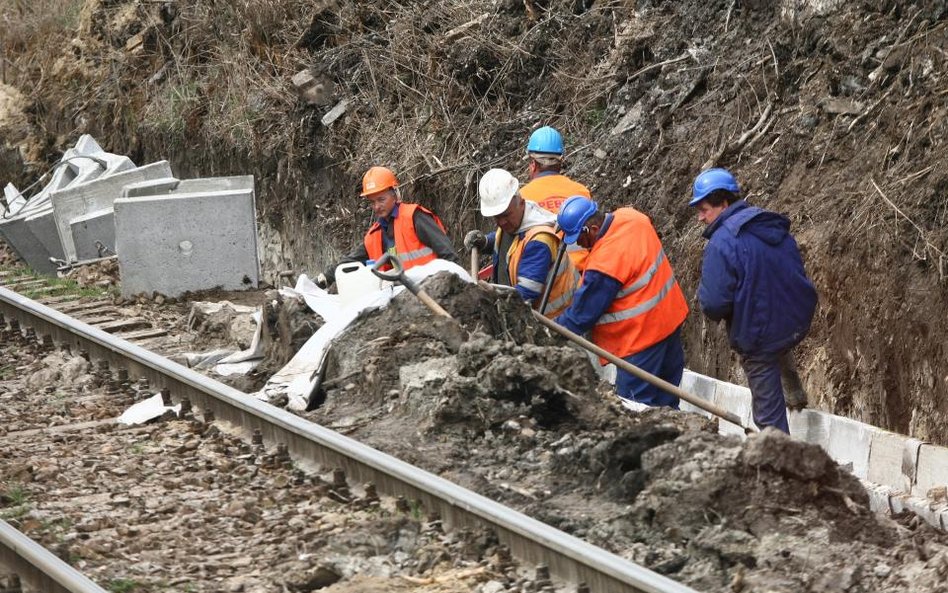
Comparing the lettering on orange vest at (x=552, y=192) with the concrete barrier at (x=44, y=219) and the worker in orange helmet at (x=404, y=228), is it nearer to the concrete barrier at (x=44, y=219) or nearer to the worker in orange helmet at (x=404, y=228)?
the worker in orange helmet at (x=404, y=228)

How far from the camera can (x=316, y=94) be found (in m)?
16.1

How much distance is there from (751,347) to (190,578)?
11.8ft

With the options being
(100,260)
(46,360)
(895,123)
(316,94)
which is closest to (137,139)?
(316,94)

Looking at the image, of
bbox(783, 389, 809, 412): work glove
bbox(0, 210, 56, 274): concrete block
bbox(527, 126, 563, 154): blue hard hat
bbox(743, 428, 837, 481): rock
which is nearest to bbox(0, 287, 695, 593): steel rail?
bbox(743, 428, 837, 481): rock

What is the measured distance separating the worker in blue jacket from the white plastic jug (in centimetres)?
227

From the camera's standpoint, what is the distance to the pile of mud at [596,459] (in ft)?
17.4

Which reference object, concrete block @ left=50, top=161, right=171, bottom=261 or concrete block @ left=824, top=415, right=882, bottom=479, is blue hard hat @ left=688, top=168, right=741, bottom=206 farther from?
concrete block @ left=50, top=161, right=171, bottom=261

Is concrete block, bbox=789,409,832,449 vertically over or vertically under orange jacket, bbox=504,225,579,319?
under

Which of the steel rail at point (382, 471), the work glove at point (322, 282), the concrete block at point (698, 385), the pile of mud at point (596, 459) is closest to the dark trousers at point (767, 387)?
the pile of mud at point (596, 459)

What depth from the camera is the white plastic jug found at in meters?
8.74

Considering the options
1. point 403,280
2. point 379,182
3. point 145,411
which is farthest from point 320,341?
point 379,182

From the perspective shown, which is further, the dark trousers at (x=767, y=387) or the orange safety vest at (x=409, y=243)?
the orange safety vest at (x=409, y=243)

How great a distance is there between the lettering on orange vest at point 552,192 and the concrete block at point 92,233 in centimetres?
584

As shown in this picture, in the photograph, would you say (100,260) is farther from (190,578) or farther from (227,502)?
(190,578)
